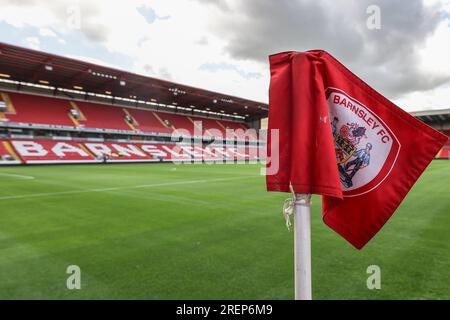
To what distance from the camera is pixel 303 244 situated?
56.3 inches

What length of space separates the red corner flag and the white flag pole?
0.07m

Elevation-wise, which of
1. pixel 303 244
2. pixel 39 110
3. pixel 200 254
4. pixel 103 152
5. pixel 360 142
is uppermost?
pixel 39 110

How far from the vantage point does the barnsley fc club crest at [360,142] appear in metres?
1.57

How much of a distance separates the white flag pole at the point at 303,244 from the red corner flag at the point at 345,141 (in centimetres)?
7

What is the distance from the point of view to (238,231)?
18.1 ft

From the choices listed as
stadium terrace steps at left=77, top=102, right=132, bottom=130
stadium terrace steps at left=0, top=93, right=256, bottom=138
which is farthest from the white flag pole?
stadium terrace steps at left=77, top=102, right=132, bottom=130

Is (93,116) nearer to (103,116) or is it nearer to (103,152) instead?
(103,116)

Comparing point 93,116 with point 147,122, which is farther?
point 147,122

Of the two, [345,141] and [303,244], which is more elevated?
[345,141]

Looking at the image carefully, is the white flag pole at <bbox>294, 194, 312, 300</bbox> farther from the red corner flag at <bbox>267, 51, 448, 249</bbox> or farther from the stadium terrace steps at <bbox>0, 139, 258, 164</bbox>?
the stadium terrace steps at <bbox>0, 139, 258, 164</bbox>

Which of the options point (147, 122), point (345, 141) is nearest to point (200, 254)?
point (345, 141)

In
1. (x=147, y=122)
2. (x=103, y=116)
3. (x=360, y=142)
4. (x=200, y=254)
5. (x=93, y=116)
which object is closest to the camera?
(x=360, y=142)

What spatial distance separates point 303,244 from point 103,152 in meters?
39.5
